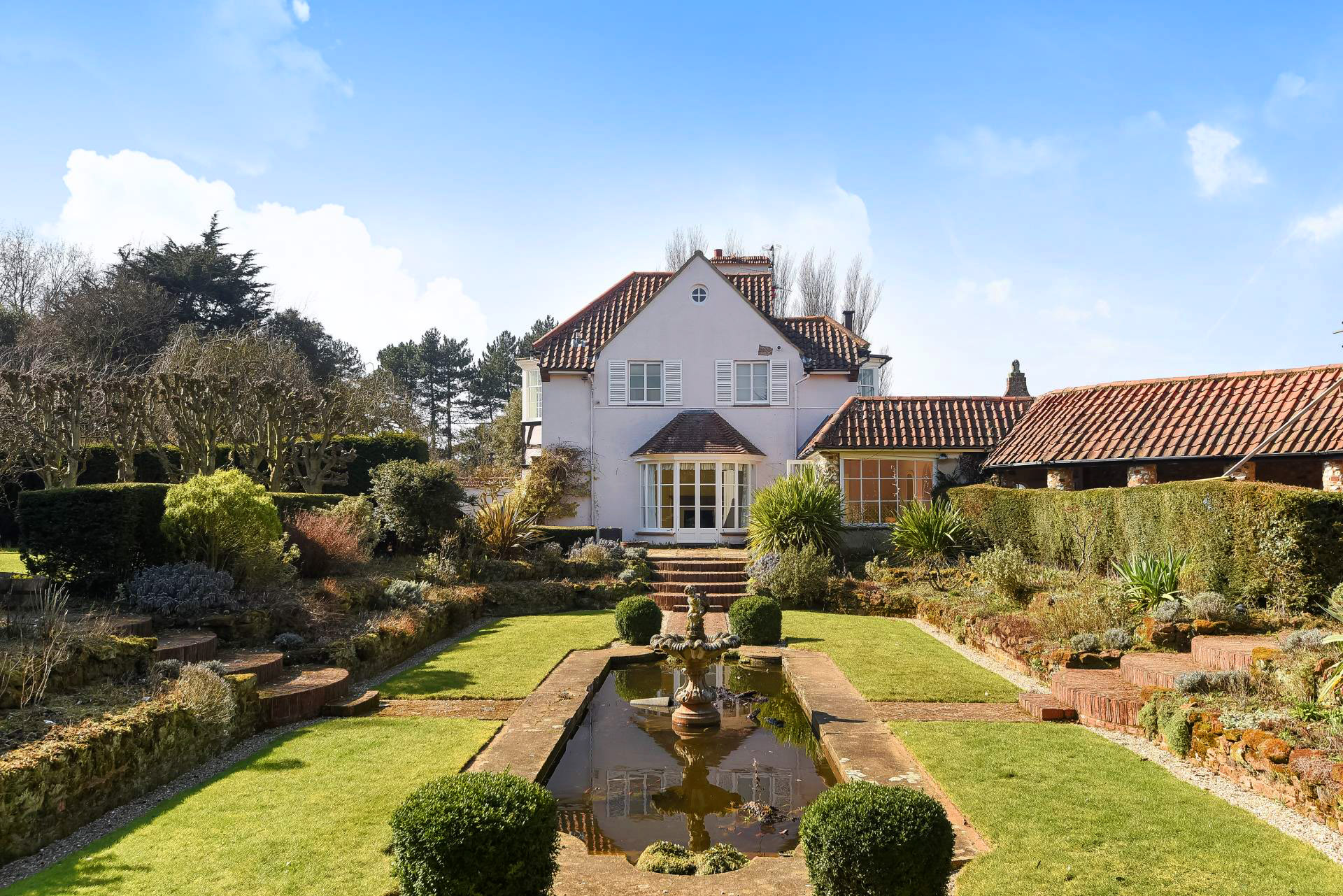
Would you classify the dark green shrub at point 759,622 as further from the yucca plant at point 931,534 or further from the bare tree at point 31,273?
the bare tree at point 31,273

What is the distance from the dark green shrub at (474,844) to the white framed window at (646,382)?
77.4 feet

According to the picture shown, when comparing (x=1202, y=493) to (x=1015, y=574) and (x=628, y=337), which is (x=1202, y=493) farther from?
(x=628, y=337)

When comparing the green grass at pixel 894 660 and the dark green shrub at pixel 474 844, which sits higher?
the dark green shrub at pixel 474 844

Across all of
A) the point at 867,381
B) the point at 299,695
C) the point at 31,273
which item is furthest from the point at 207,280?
the point at 299,695

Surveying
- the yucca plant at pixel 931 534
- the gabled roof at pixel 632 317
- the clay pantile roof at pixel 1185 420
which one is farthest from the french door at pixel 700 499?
the clay pantile roof at pixel 1185 420


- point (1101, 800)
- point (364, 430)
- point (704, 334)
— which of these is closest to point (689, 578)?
point (704, 334)

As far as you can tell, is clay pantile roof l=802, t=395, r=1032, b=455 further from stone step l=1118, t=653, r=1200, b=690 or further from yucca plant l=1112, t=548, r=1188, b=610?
stone step l=1118, t=653, r=1200, b=690

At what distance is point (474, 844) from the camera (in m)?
4.58

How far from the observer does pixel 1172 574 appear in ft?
41.1

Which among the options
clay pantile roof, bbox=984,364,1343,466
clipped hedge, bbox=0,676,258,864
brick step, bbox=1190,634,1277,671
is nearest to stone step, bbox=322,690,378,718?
clipped hedge, bbox=0,676,258,864

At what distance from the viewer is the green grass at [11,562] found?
15.9 meters

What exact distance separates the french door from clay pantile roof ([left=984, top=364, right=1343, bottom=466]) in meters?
7.52

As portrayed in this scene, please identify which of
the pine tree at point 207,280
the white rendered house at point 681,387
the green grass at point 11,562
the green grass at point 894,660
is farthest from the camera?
the pine tree at point 207,280

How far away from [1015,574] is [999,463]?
282 inches
